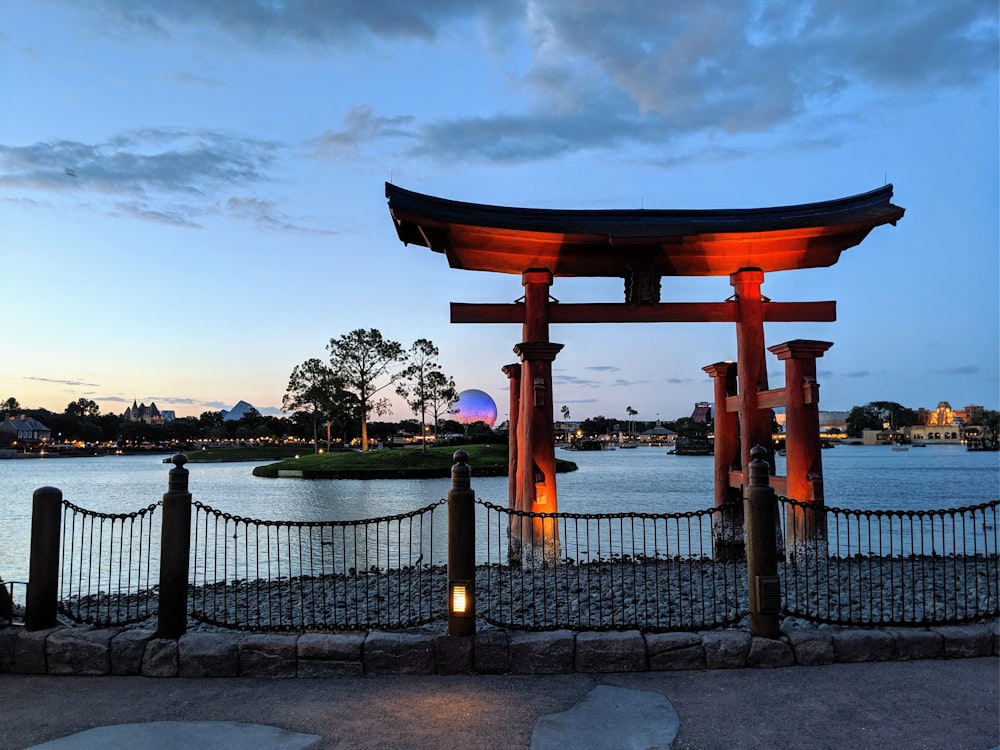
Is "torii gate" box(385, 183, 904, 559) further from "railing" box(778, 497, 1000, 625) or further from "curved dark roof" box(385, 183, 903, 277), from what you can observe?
"railing" box(778, 497, 1000, 625)

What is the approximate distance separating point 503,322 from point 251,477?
52196 mm

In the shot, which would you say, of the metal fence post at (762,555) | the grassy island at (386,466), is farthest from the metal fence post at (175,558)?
the grassy island at (386,466)

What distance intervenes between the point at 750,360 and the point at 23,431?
15549 centimetres

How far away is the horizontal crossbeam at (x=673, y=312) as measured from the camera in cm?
1173

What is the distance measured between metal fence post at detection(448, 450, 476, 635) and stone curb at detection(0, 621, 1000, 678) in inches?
8.6

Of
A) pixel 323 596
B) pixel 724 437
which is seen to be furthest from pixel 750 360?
pixel 323 596

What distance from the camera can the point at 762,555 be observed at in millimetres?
6332

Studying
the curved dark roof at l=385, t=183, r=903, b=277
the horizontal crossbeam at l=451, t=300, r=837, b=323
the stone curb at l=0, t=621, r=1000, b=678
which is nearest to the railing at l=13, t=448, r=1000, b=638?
the stone curb at l=0, t=621, r=1000, b=678

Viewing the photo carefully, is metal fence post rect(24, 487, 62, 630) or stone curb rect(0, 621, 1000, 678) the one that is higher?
metal fence post rect(24, 487, 62, 630)

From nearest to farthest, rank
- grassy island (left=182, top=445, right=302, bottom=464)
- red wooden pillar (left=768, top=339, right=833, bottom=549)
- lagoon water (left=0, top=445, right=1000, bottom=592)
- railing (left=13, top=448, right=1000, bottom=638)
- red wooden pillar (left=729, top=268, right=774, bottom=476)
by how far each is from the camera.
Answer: railing (left=13, top=448, right=1000, bottom=638)
red wooden pillar (left=768, top=339, right=833, bottom=549)
red wooden pillar (left=729, top=268, right=774, bottom=476)
lagoon water (left=0, top=445, right=1000, bottom=592)
grassy island (left=182, top=445, right=302, bottom=464)

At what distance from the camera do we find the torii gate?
10.8 m

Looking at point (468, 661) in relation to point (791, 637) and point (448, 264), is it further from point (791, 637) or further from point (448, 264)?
point (448, 264)

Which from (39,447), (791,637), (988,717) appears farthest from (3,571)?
(39,447)

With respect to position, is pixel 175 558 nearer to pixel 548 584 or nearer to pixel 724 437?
pixel 548 584
